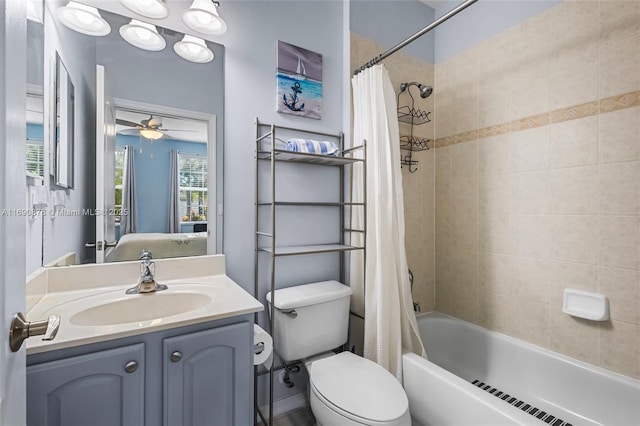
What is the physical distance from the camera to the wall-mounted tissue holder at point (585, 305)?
59.2 inches

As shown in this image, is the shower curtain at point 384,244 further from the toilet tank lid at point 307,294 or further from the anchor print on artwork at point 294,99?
the anchor print on artwork at point 294,99

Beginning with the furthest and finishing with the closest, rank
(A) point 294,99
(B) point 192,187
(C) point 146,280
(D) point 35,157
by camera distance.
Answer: (A) point 294,99, (B) point 192,187, (C) point 146,280, (D) point 35,157

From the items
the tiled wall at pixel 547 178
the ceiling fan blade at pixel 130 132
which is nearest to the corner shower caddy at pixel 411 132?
the tiled wall at pixel 547 178

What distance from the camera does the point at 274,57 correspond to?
1711 mm

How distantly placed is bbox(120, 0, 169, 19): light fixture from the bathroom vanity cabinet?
53.8 inches

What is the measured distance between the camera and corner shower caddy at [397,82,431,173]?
222cm

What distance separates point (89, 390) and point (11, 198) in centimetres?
67

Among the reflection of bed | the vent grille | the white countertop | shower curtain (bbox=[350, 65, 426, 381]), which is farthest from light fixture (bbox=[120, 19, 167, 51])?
the vent grille

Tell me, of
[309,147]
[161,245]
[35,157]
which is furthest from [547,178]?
[35,157]

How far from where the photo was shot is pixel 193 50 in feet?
4.88

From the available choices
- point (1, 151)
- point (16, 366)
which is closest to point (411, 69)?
point (1, 151)

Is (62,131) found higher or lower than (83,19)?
lower

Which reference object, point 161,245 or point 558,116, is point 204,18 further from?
point 558,116

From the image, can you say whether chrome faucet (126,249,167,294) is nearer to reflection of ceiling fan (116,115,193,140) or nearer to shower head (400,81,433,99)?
reflection of ceiling fan (116,115,193,140)
